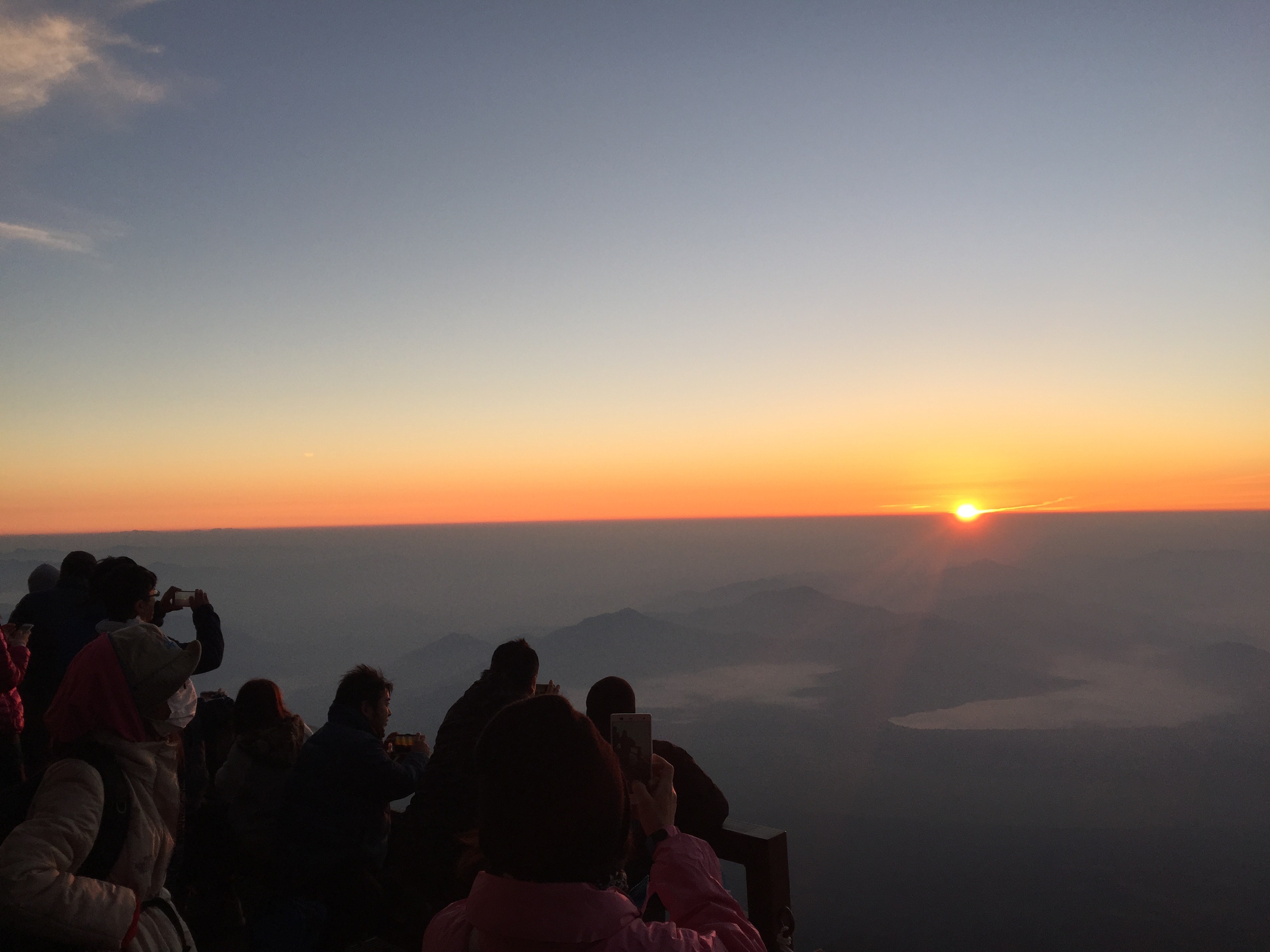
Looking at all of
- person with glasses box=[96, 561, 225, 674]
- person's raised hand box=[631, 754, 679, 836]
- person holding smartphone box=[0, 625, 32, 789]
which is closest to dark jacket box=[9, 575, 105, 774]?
person holding smartphone box=[0, 625, 32, 789]

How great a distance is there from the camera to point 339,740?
4.02 metres

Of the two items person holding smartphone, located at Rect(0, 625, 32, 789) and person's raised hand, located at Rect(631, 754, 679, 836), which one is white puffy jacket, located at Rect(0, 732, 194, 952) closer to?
person's raised hand, located at Rect(631, 754, 679, 836)

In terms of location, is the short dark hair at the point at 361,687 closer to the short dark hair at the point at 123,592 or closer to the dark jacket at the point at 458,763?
the dark jacket at the point at 458,763

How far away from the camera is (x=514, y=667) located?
13.2 ft

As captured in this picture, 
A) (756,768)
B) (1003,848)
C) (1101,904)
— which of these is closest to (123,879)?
(1101,904)

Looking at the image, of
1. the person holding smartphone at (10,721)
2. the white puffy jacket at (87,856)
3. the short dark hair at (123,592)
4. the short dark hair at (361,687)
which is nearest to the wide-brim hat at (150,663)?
the white puffy jacket at (87,856)

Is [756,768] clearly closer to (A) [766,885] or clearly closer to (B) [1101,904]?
(B) [1101,904]

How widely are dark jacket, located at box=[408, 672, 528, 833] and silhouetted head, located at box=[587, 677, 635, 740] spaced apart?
36cm

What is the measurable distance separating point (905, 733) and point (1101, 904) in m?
86.7

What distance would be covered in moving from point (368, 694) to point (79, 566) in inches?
131

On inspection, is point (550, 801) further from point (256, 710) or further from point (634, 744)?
point (256, 710)

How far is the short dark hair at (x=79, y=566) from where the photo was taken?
19.0ft

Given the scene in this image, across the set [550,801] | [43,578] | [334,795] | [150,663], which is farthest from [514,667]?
[43,578]

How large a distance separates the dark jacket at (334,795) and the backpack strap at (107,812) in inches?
62.5
